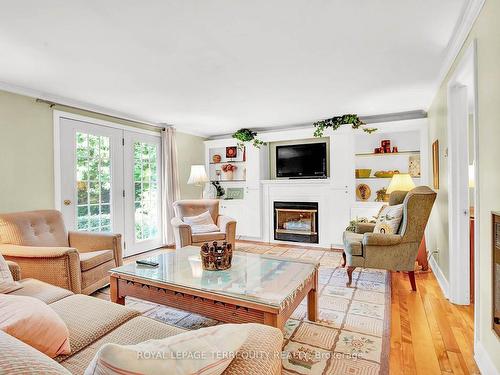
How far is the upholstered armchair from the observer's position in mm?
2889

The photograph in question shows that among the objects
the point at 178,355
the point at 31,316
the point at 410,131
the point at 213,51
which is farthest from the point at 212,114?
the point at 178,355

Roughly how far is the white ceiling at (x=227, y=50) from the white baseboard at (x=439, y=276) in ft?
6.69

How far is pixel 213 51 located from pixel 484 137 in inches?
77.4

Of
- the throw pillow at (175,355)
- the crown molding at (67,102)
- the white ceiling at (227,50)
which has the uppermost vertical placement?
the white ceiling at (227,50)

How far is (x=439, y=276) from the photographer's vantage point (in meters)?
3.25

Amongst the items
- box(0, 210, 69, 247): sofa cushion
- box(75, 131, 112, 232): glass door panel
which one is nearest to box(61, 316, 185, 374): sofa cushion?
box(0, 210, 69, 247): sofa cushion

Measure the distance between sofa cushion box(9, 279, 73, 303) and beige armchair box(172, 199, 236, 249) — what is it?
2.02 m

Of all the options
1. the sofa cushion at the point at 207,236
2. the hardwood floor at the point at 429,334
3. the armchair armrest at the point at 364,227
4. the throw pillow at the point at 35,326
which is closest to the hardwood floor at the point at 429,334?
the hardwood floor at the point at 429,334

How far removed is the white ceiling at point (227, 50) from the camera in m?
1.85

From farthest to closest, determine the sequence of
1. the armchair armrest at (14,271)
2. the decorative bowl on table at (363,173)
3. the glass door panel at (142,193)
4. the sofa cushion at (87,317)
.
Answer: the decorative bowl on table at (363,173)
the glass door panel at (142,193)
the armchair armrest at (14,271)
the sofa cushion at (87,317)

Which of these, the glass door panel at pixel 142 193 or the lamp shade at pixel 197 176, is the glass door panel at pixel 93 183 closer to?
the glass door panel at pixel 142 193

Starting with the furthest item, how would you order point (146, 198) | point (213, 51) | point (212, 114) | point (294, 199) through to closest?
point (294, 199)
point (146, 198)
point (212, 114)
point (213, 51)

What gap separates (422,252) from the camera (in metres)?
3.55

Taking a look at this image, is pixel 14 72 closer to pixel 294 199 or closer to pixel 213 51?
pixel 213 51
